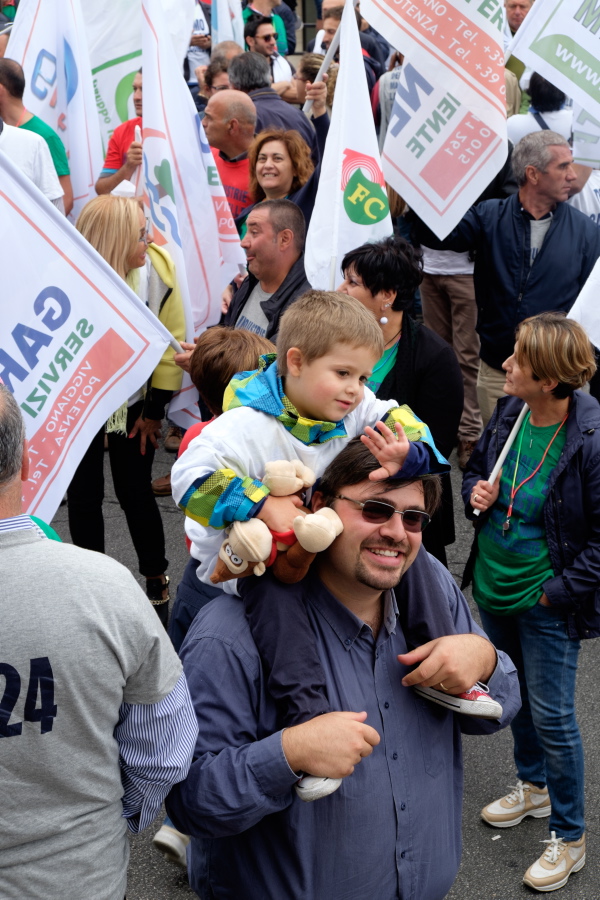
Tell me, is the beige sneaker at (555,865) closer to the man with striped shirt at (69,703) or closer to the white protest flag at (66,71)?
the man with striped shirt at (69,703)

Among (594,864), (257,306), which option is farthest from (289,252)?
(594,864)

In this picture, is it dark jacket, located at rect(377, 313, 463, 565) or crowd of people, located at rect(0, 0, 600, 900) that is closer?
crowd of people, located at rect(0, 0, 600, 900)

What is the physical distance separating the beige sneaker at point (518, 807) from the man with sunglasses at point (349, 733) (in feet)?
4.49

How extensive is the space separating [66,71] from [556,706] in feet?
15.8

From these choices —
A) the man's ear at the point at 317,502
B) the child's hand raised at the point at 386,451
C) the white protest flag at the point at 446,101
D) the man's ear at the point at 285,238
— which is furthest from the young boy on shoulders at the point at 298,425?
the white protest flag at the point at 446,101

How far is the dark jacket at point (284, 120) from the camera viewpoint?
684cm

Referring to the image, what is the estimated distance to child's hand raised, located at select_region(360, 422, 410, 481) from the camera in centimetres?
214

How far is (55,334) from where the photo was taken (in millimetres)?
3148

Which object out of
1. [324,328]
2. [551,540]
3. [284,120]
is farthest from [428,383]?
[284,120]

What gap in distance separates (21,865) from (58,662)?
1.26ft

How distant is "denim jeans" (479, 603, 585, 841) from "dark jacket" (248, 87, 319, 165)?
453 centimetres

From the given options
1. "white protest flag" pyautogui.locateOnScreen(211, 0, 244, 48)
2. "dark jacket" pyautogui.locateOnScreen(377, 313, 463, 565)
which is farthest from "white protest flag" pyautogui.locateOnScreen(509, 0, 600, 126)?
"white protest flag" pyautogui.locateOnScreen(211, 0, 244, 48)

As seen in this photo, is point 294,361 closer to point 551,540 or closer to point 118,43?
point 551,540

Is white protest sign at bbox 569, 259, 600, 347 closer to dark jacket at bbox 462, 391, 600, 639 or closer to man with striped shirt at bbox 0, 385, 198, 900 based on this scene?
dark jacket at bbox 462, 391, 600, 639
